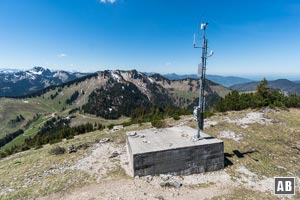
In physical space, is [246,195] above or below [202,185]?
below

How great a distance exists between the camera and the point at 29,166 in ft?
64.1

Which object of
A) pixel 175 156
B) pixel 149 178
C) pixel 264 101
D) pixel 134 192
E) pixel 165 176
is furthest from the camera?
pixel 264 101

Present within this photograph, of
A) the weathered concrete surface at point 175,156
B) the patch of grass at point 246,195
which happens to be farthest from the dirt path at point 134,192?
the weathered concrete surface at point 175,156

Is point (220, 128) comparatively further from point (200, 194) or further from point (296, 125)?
point (200, 194)

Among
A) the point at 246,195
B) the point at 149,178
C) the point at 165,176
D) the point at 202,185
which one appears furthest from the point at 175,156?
the point at 246,195

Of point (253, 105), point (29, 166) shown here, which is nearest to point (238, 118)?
point (253, 105)

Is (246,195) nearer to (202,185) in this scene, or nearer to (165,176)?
(202,185)

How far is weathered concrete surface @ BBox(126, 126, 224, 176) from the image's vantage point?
15734mm

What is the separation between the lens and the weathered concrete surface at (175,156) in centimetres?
1573

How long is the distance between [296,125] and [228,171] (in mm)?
19748

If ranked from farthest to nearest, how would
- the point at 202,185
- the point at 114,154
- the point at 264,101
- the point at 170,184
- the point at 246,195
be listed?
the point at 264,101 < the point at 114,154 < the point at 202,185 < the point at 170,184 < the point at 246,195

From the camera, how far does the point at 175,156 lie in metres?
16.2

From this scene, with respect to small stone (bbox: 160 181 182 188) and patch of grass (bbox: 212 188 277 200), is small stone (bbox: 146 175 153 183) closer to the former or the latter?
small stone (bbox: 160 181 182 188)

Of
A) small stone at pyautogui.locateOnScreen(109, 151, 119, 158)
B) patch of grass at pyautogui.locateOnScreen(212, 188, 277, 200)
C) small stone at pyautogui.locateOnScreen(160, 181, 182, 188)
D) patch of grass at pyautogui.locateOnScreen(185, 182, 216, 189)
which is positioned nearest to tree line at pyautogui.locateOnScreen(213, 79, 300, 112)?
patch of grass at pyautogui.locateOnScreen(212, 188, 277, 200)
